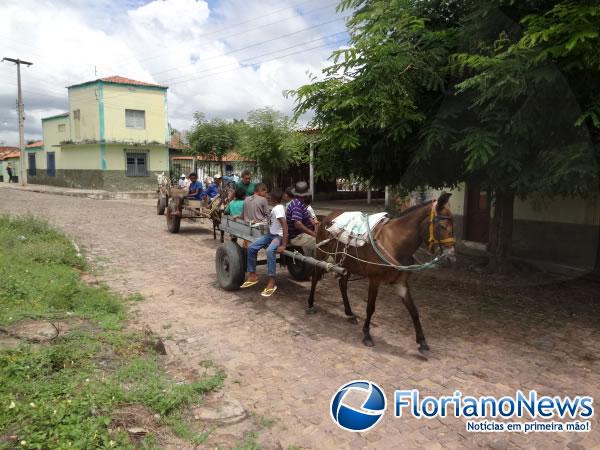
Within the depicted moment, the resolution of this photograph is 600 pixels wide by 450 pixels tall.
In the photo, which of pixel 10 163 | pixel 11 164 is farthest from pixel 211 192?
pixel 10 163

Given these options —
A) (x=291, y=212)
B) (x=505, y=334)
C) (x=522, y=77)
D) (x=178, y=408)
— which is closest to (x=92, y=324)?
(x=178, y=408)

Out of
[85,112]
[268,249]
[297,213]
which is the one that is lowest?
[268,249]

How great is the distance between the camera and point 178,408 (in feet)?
11.5

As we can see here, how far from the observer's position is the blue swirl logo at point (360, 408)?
11.6 feet

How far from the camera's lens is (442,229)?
14.8 feet

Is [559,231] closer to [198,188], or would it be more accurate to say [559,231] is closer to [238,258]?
[238,258]

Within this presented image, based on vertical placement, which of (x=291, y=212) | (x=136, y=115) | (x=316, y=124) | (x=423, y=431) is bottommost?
(x=423, y=431)

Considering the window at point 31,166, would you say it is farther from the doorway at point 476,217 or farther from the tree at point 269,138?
the doorway at point 476,217

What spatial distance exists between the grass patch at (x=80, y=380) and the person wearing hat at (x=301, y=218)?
8.28 ft

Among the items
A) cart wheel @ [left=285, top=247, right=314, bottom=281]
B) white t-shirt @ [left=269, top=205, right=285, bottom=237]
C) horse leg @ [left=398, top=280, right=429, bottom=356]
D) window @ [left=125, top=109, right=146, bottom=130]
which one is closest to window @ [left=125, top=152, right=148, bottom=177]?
window @ [left=125, top=109, right=146, bottom=130]

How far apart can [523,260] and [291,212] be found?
19.3ft

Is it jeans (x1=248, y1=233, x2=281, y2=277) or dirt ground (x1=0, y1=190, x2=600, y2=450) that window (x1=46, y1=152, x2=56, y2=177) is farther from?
jeans (x1=248, y1=233, x2=281, y2=277)

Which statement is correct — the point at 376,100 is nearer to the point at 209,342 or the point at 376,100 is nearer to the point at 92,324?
the point at 209,342

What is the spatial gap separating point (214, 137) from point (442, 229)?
1948 cm
